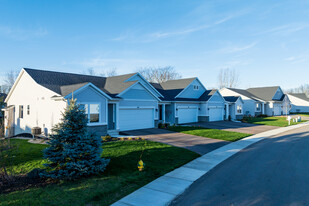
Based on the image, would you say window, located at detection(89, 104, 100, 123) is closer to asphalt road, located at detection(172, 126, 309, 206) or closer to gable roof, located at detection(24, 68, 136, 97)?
gable roof, located at detection(24, 68, 136, 97)

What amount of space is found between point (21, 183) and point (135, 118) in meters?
13.7

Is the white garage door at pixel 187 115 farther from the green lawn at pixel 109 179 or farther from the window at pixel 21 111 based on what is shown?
the window at pixel 21 111

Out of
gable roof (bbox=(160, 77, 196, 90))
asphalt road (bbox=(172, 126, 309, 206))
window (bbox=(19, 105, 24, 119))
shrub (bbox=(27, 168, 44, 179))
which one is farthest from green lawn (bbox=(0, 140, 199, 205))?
gable roof (bbox=(160, 77, 196, 90))

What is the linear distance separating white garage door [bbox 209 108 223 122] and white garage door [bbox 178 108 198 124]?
2321 millimetres

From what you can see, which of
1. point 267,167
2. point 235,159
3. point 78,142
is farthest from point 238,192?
point 78,142

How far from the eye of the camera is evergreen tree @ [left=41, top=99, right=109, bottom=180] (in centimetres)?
721

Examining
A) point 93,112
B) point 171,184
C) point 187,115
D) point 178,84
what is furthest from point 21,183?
point 178,84

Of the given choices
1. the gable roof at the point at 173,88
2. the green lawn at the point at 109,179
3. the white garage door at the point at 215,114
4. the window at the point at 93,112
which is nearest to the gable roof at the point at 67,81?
the window at the point at 93,112

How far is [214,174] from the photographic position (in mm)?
8188

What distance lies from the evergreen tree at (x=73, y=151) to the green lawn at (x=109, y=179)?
381 mm

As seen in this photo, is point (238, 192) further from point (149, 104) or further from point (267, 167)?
point (149, 104)

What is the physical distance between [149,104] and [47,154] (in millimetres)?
14577

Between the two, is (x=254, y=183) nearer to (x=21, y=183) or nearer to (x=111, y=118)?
(x=21, y=183)

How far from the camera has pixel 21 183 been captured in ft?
22.6
